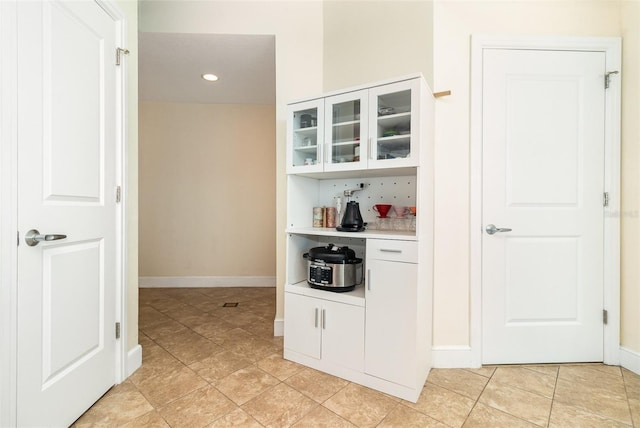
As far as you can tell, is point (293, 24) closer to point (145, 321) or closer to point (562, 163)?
point (562, 163)

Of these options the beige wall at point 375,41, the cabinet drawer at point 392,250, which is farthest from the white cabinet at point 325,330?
the beige wall at point 375,41

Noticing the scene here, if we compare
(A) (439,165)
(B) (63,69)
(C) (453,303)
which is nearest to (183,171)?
(B) (63,69)

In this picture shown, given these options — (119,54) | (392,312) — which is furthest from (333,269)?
(119,54)

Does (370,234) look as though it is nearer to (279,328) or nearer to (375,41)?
(279,328)

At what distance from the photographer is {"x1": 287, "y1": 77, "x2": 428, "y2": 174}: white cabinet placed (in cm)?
167

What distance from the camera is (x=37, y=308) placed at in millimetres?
1246

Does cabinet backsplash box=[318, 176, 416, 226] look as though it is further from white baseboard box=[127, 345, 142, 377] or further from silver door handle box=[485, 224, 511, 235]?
white baseboard box=[127, 345, 142, 377]

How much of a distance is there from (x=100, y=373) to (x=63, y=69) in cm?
160

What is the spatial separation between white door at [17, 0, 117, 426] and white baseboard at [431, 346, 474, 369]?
80.5 inches

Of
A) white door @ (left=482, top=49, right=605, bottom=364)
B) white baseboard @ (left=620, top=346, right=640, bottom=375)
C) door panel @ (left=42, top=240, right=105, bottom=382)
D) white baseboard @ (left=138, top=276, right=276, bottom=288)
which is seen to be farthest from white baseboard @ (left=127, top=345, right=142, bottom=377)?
white baseboard @ (left=620, top=346, right=640, bottom=375)

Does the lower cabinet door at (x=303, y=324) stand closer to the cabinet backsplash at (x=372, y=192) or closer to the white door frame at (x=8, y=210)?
the cabinet backsplash at (x=372, y=192)

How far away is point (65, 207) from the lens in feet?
4.52

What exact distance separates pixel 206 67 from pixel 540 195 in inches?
126

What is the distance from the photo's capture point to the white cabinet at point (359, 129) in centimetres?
167
